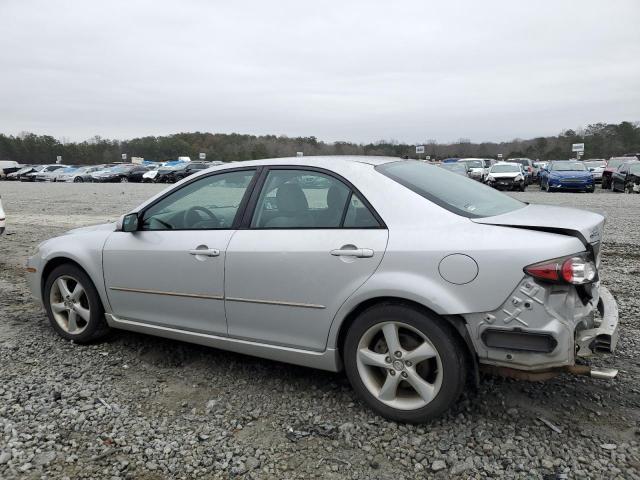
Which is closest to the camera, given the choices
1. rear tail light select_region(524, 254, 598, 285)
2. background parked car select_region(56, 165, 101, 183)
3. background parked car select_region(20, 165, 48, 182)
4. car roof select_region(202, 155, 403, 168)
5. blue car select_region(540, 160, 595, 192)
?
rear tail light select_region(524, 254, 598, 285)

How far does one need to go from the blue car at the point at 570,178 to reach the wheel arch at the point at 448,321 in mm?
22141

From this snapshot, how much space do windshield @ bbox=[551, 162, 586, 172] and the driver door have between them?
22786 millimetres

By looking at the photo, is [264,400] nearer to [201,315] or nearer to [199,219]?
[201,315]

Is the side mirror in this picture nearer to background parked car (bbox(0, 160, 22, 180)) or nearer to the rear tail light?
the rear tail light

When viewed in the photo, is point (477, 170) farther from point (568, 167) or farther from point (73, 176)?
point (73, 176)

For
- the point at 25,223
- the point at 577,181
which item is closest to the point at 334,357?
the point at 25,223

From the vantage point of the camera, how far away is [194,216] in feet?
12.4

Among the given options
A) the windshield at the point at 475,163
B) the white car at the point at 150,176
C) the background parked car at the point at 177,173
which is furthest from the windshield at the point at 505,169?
the white car at the point at 150,176

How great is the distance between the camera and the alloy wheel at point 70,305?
4223 mm

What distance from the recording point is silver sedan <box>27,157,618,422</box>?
2.63m

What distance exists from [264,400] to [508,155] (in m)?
90.3

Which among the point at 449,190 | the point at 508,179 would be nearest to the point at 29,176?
the point at 508,179

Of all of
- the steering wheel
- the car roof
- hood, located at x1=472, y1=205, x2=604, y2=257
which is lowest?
the steering wheel

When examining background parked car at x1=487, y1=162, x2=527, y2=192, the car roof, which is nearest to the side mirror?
the car roof
